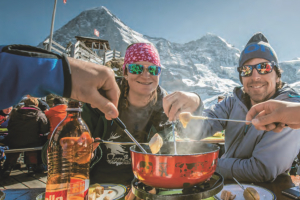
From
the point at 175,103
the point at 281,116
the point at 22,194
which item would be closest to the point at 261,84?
the point at 281,116

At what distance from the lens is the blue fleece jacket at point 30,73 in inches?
26.2

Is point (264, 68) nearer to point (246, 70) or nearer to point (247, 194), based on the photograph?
point (246, 70)

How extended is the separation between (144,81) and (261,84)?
3.99ft

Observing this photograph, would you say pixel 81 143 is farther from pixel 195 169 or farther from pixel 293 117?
pixel 293 117

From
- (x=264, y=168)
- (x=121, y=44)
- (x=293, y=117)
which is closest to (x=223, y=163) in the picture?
(x=264, y=168)

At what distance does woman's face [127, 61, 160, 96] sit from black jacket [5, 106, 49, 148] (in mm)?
3315

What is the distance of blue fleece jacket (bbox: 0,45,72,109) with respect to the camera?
665mm

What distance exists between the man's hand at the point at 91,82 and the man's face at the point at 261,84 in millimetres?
1689

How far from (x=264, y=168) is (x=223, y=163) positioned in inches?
11.8

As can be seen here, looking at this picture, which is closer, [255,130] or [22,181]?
[255,130]

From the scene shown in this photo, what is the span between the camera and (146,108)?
202 centimetres

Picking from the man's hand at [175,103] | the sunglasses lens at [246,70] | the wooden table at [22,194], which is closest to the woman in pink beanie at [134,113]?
the man's hand at [175,103]

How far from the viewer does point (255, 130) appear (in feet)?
5.96

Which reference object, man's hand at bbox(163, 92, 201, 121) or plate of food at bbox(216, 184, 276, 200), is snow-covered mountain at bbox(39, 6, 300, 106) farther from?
plate of food at bbox(216, 184, 276, 200)
